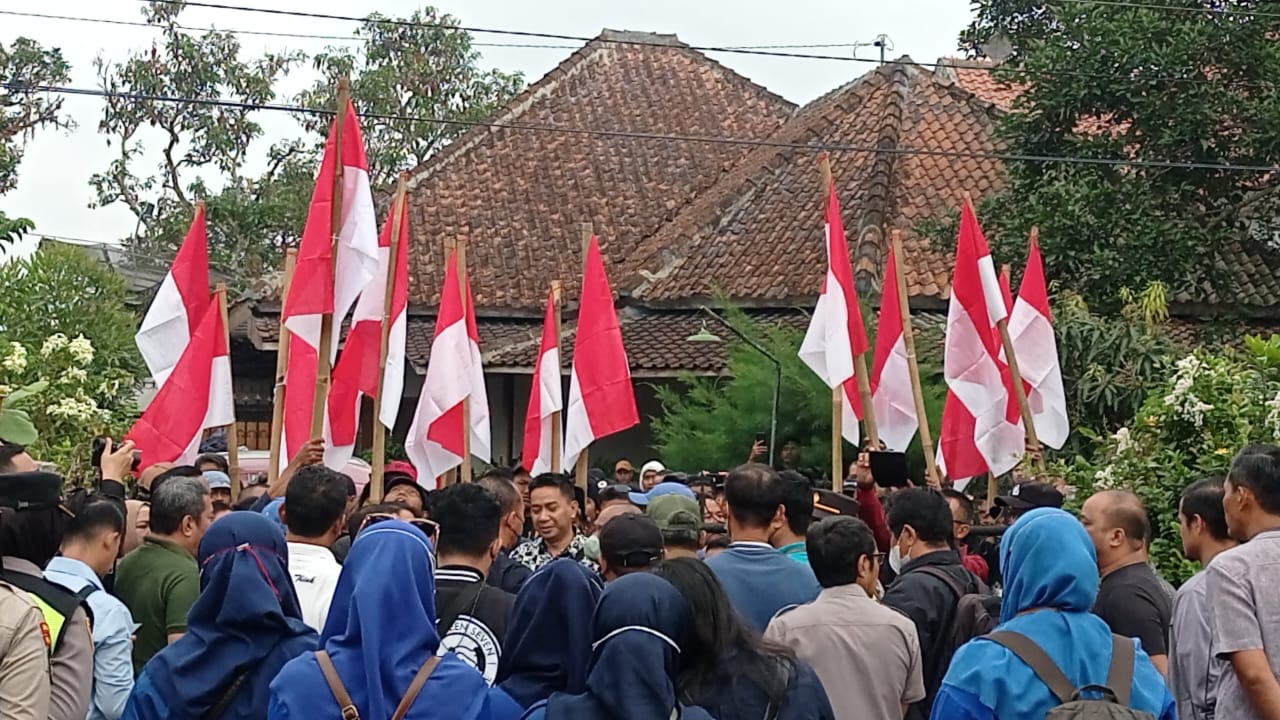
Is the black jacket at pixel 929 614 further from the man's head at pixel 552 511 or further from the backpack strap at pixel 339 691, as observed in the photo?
the backpack strap at pixel 339 691

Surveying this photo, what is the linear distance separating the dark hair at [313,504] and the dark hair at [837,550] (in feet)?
5.09

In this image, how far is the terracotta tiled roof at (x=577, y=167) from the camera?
2423cm

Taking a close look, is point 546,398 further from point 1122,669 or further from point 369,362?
point 1122,669

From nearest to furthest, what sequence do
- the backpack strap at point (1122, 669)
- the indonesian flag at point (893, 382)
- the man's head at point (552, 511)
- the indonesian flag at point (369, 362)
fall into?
the backpack strap at point (1122, 669) → the man's head at point (552, 511) → the indonesian flag at point (369, 362) → the indonesian flag at point (893, 382)

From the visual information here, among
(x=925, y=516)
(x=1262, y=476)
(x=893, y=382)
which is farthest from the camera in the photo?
(x=893, y=382)

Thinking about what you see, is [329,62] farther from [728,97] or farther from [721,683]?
[721,683]

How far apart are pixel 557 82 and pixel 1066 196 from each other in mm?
13429

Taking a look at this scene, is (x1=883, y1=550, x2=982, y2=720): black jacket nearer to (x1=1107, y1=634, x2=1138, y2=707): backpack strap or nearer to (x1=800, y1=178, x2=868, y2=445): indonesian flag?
(x1=1107, y1=634, x2=1138, y2=707): backpack strap

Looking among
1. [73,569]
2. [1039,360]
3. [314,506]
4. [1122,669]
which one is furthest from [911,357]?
[1122,669]

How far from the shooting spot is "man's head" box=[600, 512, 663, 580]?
502cm

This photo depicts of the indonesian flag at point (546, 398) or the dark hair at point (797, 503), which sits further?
the indonesian flag at point (546, 398)

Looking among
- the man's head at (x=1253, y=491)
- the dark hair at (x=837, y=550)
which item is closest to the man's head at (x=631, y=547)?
the dark hair at (x=837, y=550)

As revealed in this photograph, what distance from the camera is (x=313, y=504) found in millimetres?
5461

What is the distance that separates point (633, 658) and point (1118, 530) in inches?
98.6
